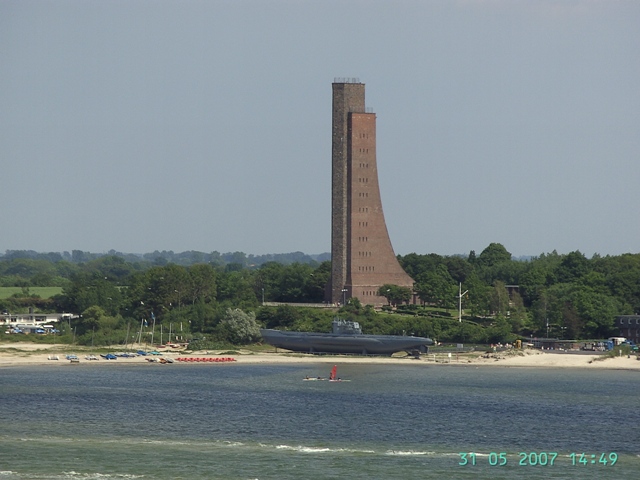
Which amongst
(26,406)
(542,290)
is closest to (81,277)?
(542,290)

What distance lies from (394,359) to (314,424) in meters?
43.4

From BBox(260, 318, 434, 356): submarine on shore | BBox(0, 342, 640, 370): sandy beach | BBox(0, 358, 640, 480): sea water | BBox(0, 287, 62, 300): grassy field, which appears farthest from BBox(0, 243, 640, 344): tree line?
BBox(0, 358, 640, 480): sea water

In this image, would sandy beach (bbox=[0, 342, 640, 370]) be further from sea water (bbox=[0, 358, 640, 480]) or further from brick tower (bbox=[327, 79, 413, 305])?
brick tower (bbox=[327, 79, 413, 305])

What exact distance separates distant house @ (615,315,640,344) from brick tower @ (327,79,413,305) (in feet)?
98.8

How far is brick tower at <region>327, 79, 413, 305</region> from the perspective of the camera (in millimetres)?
135750

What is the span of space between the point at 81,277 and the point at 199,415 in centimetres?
9560

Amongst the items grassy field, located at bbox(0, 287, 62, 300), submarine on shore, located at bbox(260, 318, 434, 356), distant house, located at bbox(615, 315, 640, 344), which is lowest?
submarine on shore, located at bbox(260, 318, 434, 356)

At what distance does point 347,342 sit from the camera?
111688mm

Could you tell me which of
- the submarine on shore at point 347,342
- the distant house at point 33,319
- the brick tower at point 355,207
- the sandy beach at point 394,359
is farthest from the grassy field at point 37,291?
the submarine on shore at point 347,342

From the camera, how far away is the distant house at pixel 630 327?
382 ft

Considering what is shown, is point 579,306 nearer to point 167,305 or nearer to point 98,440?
point 167,305

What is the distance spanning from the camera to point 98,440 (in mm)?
57406

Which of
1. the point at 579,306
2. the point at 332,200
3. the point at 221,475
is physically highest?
the point at 332,200

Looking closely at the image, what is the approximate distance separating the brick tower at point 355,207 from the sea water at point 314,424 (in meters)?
41.0
